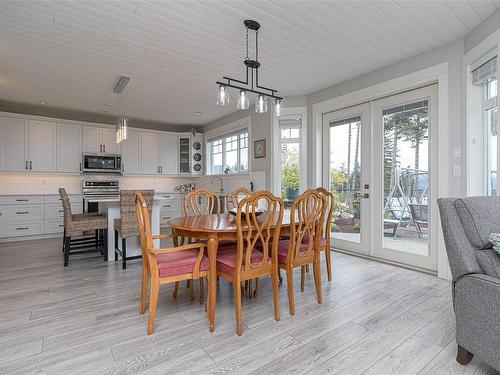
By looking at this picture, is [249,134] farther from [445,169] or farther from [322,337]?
[322,337]

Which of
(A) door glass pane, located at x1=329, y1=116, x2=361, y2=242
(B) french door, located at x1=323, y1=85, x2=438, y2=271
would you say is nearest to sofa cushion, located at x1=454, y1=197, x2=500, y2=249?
(B) french door, located at x1=323, y1=85, x2=438, y2=271

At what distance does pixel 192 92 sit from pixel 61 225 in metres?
3.63

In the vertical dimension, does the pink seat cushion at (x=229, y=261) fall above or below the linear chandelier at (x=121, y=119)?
below

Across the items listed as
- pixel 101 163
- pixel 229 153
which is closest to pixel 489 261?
pixel 229 153

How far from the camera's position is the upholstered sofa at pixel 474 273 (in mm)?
1419

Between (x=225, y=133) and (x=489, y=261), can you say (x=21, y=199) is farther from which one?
(x=489, y=261)

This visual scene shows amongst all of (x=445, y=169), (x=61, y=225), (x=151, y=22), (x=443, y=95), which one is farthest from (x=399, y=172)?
(x=61, y=225)

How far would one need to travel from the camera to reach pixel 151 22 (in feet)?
8.53

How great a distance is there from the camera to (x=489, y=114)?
9.23ft

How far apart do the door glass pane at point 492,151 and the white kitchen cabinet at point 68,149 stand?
262 inches

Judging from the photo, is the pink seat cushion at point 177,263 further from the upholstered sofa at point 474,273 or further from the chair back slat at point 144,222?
the upholstered sofa at point 474,273

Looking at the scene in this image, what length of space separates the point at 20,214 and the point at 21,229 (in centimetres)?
27

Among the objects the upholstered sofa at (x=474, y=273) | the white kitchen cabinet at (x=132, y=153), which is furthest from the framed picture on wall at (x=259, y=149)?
the upholstered sofa at (x=474, y=273)

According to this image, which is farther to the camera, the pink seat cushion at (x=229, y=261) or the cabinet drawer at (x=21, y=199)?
the cabinet drawer at (x=21, y=199)
